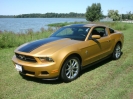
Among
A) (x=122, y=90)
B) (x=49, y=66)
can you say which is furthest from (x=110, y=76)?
(x=49, y=66)

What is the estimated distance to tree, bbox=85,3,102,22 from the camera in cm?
8148

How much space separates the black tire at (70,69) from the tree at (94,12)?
259 feet

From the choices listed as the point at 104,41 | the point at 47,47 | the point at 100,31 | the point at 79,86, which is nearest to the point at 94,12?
the point at 100,31

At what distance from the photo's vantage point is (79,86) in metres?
4.40

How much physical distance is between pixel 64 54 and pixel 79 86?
90 centimetres

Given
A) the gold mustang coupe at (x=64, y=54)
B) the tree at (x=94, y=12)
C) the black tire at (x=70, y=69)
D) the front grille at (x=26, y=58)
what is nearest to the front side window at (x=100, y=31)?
the gold mustang coupe at (x=64, y=54)

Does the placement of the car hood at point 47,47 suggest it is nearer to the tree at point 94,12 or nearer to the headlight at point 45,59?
the headlight at point 45,59

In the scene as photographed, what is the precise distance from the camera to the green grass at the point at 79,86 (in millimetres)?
3908

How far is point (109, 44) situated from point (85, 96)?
2943 millimetres

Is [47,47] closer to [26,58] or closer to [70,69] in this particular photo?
[26,58]

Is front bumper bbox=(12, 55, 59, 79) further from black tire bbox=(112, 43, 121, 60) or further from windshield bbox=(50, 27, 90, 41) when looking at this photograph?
black tire bbox=(112, 43, 121, 60)

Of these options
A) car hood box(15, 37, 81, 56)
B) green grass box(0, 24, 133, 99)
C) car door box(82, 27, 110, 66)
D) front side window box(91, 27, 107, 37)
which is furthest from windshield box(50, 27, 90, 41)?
green grass box(0, 24, 133, 99)

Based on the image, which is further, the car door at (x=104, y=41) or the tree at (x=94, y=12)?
the tree at (x=94, y=12)

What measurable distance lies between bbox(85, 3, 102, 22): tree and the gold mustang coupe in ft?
255
